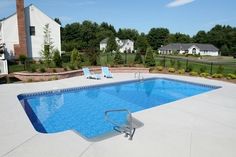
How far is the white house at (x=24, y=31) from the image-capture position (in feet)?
77.8

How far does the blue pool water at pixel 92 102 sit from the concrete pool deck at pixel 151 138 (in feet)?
2.82

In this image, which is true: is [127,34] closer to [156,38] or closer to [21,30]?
→ [156,38]

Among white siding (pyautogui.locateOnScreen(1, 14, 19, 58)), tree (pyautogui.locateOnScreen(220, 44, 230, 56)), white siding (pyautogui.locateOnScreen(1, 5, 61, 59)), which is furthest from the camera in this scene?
tree (pyautogui.locateOnScreen(220, 44, 230, 56))

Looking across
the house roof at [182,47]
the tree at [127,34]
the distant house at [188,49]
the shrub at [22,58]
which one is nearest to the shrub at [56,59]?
the shrub at [22,58]

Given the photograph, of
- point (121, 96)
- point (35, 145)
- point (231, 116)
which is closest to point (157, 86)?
point (121, 96)

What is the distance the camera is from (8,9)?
29.2 meters

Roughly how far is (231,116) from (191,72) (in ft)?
33.5

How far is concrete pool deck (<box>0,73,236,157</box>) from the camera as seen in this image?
14.5ft

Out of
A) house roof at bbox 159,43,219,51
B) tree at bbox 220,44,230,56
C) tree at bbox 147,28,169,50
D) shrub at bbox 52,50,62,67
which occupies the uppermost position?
tree at bbox 147,28,169,50

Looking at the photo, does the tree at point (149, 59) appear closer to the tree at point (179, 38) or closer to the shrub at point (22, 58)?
the shrub at point (22, 58)

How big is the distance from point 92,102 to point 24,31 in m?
18.2

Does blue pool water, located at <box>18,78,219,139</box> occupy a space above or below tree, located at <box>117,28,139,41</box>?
below

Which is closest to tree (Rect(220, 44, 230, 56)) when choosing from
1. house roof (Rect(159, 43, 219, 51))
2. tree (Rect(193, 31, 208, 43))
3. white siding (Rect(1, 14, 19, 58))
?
house roof (Rect(159, 43, 219, 51))

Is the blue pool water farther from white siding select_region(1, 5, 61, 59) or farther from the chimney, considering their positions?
white siding select_region(1, 5, 61, 59)
